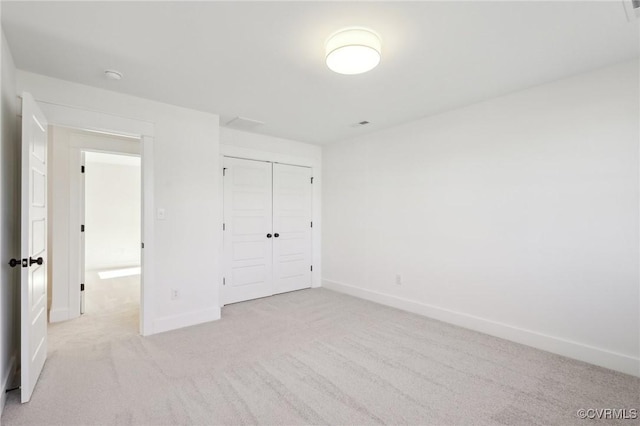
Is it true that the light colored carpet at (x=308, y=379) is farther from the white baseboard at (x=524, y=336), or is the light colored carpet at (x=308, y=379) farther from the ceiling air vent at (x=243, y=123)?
the ceiling air vent at (x=243, y=123)

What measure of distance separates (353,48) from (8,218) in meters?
2.74

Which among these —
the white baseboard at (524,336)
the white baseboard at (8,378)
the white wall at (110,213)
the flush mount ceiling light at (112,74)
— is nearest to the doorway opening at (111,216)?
the white wall at (110,213)

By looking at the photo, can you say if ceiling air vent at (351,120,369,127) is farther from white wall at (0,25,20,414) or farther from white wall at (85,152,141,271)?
white wall at (85,152,141,271)

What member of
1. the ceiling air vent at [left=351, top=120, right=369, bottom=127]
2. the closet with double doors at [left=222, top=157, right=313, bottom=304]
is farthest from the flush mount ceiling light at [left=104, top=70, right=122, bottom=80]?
the ceiling air vent at [left=351, top=120, right=369, bottom=127]

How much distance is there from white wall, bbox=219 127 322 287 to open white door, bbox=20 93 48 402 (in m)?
1.93

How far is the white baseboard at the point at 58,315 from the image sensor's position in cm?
361

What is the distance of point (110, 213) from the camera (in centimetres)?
773

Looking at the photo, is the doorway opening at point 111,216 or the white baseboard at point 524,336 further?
the doorway opening at point 111,216

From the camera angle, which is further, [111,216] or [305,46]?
[111,216]

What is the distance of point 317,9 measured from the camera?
1797 mm

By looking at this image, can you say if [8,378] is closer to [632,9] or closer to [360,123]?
[360,123]

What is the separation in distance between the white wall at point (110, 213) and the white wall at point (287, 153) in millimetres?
4383

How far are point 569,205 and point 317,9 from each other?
8.82 ft

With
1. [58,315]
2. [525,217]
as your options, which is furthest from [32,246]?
[525,217]
